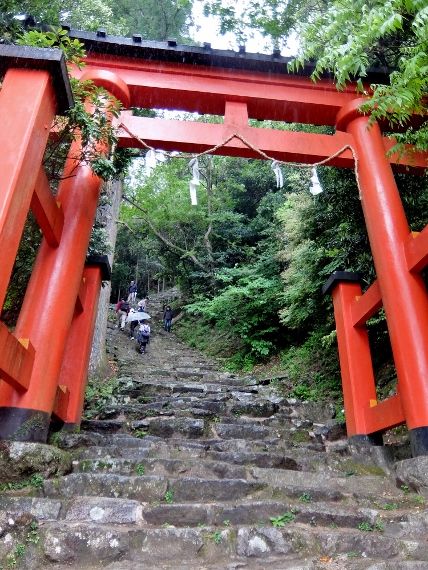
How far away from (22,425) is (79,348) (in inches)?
66.8

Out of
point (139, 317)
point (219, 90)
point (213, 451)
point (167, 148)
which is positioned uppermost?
point (139, 317)

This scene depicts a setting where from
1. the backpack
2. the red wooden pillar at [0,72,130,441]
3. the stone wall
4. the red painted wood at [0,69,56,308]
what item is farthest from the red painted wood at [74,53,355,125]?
the backpack

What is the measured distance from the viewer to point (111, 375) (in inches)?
385

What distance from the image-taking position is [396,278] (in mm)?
4527

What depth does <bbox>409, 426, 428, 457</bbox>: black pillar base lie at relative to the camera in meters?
3.87

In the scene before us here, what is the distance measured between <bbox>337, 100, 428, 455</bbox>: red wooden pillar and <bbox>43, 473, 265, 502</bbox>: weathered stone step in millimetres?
1739

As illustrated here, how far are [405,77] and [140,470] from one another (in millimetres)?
4282

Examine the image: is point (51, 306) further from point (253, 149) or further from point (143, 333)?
point (143, 333)

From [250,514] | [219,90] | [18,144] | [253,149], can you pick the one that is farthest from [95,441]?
[219,90]

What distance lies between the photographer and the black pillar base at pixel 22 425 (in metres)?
3.62

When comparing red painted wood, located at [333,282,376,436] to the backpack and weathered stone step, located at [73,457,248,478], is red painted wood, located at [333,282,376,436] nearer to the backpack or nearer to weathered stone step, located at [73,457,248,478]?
weathered stone step, located at [73,457,248,478]

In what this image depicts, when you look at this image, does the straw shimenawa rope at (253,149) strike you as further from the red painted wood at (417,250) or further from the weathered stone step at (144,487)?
the weathered stone step at (144,487)

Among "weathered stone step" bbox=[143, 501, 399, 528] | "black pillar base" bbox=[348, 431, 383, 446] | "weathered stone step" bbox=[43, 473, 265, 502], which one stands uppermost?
"black pillar base" bbox=[348, 431, 383, 446]

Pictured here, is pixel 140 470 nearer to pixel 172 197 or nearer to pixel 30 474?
pixel 30 474
